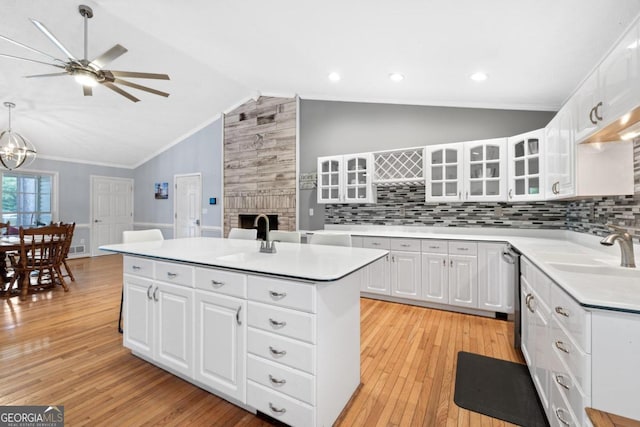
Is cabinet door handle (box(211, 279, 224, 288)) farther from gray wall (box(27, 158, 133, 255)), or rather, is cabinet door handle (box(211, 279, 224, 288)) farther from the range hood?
gray wall (box(27, 158, 133, 255))

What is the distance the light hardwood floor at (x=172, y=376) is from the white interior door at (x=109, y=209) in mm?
4196

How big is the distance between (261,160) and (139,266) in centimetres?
378

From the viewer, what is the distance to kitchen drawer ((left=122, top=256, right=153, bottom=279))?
6.68 feet

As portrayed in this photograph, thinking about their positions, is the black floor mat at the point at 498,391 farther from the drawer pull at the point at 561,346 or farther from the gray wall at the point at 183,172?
the gray wall at the point at 183,172

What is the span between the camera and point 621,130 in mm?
1646

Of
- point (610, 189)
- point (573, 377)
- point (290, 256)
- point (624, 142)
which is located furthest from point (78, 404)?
point (624, 142)

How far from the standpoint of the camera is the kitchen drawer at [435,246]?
3.25 m

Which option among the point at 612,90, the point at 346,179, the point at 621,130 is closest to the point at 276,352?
the point at 612,90

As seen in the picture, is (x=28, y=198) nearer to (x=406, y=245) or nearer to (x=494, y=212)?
(x=406, y=245)

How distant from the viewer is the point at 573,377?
1158 millimetres

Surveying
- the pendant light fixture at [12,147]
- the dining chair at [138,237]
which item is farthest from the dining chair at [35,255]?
the dining chair at [138,237]

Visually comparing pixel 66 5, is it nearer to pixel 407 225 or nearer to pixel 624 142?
pixel 407 225

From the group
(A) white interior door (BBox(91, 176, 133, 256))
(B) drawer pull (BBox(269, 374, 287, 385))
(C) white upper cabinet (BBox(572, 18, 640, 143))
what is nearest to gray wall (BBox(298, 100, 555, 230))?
(C) white upper cabinet (BBox(572, 18, 640, 143))

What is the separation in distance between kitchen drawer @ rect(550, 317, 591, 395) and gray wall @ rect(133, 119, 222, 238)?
578 cm
